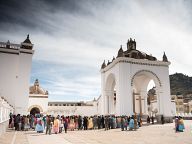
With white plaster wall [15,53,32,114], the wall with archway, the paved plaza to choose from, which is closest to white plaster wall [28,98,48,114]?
the wall with archway

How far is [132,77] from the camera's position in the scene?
2222 centimetres

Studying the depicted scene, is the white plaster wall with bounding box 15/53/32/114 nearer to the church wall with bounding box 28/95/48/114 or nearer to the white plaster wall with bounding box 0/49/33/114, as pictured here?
the white plaster wall with bounding box 0/49/33/114

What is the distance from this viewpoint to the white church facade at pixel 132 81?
21.6 metres

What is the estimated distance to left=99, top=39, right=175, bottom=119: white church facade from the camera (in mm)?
21578

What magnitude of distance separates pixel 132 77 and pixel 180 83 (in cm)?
6759

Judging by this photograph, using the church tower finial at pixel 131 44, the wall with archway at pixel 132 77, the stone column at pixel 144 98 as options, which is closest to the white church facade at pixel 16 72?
the wall with archway at pixel 132 77

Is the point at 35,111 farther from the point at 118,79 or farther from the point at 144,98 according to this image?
the point at 144,98

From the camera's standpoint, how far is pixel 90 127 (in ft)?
58.1

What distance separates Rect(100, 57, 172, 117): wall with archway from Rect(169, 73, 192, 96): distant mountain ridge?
5723 cm

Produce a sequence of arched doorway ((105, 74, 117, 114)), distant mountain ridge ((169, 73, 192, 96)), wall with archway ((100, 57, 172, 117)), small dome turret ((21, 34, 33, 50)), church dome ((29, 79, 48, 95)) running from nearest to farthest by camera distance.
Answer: small dome turret ((21, 34, 33, 50)) < wall with archway ((100, 57, 172, 117)) < arched doorway ((105, 74, 117, 114)) < church dome ((29, 79, 48, 95)) < distant mountain ridge ((169, 73, 192, 96))

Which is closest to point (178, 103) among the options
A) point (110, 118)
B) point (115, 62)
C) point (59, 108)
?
point (59, 108)

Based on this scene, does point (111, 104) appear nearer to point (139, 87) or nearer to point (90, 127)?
point (139, 87)

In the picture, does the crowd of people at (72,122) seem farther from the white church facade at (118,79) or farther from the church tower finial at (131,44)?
the church tower finial at (131,44)

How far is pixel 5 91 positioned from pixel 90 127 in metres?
8.90
